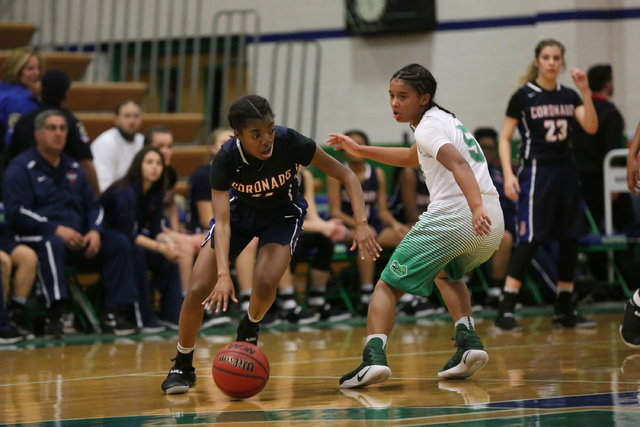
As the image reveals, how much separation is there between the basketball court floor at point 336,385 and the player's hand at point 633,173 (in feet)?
3.08

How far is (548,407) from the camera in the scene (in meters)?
3.81

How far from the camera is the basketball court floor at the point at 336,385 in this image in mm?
3770

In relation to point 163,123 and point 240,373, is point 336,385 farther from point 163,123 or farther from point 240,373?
point 163,123

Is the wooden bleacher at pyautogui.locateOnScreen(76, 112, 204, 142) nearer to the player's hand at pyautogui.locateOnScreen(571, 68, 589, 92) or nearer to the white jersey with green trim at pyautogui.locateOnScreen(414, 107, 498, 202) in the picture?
the player's hand at pyautogui.locateOnScreen(571, 68, 589, 92)

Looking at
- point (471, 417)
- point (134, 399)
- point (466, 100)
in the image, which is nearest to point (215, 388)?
point (134, 399)

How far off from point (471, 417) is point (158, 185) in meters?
5.08

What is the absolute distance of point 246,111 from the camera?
445 cm

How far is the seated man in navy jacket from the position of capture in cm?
757

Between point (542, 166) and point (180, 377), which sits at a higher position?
point (542, 166)

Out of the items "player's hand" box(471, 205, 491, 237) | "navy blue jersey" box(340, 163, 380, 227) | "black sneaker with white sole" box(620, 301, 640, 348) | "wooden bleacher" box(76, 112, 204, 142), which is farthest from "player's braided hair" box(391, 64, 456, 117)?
"wooden bleacher" box(76, 112, 204, 142)

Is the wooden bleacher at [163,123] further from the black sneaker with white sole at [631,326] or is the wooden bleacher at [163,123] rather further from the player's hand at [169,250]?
the black sneaker with white sole at [631,326]

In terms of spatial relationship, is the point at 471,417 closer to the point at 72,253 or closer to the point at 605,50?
the point at 72,253

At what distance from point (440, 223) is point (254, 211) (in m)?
0.90

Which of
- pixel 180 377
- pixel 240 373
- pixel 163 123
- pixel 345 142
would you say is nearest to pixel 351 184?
pixel 345 142
